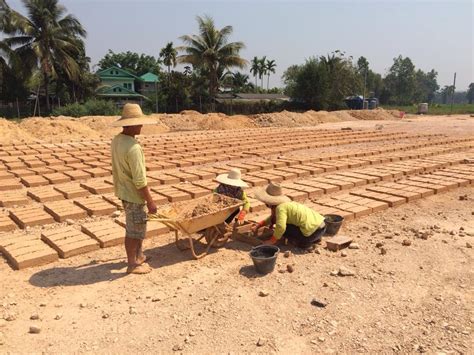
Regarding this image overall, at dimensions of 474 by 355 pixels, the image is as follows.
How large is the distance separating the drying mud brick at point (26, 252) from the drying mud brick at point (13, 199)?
1548 millimetres

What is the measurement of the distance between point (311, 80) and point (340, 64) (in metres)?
3.71

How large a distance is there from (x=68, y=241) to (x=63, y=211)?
115 centimetres

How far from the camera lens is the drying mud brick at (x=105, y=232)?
4.10 m

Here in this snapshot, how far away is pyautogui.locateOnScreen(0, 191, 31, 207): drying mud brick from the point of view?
18.3 ft

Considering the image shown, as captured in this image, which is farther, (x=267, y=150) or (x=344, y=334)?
(x=267, y=150)

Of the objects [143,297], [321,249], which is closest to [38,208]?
[143,297]

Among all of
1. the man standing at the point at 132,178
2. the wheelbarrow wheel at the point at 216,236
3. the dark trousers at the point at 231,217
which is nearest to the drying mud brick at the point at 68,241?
the man standing at the point at 132,178

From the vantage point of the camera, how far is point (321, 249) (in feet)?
13.2

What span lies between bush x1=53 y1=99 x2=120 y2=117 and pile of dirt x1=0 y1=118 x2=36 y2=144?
28.1ft

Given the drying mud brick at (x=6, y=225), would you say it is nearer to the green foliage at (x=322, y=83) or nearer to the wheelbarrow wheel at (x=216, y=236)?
the wheelbarrow wheel at (x=216, y=236)

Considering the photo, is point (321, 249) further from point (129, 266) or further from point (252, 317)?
point (129, 266)

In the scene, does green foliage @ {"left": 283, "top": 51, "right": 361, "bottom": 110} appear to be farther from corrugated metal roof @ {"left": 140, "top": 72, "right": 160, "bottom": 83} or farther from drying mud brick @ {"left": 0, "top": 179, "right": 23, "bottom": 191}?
drying mud brick @ {"left": 0, "top": 179, "right": 23, "bottom": 191}

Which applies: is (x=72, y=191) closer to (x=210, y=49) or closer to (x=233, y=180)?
(x=233, y=180)

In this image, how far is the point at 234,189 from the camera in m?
4.16
